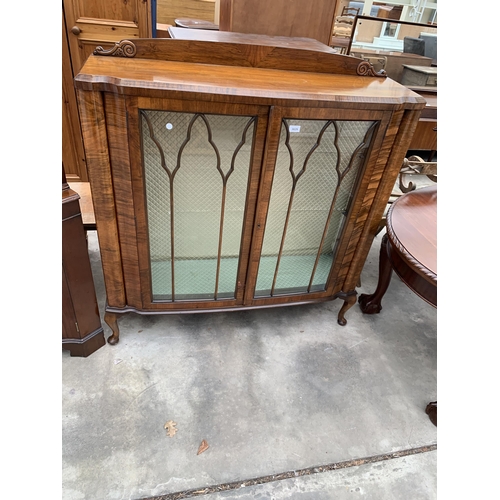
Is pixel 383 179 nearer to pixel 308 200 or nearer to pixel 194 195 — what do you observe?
pixel 308 200

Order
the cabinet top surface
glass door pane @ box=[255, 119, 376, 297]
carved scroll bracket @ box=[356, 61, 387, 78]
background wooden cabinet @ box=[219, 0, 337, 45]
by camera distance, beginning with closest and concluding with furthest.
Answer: the cabinet top surface
glass door pane @ box=[255, 119, 376, 297]
carved scroll bracket @ box=[356, 61, 387, 78]
background wooden cabinet @ box=[219, 0, 337, 45]

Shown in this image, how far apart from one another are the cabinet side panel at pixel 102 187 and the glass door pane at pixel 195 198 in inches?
4.5

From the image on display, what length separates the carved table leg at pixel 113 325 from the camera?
1.44 metres

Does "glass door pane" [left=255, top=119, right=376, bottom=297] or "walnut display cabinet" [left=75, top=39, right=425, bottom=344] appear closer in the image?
"walnut display cabinet" [left=75, top=39, right=425, bottom=344]

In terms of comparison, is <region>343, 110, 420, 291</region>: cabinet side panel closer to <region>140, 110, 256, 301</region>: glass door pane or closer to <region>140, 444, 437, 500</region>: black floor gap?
<region>140, 110, 256, 301</region>: glass door pane

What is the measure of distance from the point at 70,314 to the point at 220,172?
778mm

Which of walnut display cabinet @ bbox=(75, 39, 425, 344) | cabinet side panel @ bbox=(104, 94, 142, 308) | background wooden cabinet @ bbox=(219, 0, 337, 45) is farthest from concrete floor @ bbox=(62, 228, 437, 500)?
background wooden cabinet @ bbox=(219, 0, 337, 45)

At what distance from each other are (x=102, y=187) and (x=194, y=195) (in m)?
0.29

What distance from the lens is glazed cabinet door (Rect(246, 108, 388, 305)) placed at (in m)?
1.14

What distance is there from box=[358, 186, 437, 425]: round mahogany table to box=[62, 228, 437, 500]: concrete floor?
0.23 m

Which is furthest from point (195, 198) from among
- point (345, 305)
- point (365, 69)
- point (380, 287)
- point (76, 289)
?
point (380, 287)

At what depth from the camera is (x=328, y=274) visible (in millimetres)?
1563
